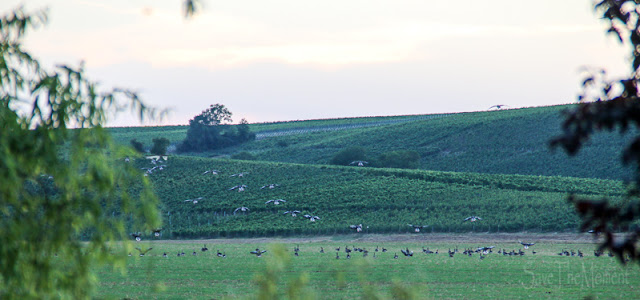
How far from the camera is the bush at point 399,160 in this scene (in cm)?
9762

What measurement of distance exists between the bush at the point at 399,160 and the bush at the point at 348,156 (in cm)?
331

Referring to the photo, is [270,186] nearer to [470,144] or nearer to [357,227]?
[357,227]

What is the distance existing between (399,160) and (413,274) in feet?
214

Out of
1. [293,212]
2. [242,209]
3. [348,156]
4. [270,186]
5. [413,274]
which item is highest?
[348,156]

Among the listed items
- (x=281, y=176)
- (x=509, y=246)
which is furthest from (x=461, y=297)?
(x=281, y=176)

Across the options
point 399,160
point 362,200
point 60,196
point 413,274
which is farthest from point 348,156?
point 60,196

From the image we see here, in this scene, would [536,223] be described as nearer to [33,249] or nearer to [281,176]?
[281,176]

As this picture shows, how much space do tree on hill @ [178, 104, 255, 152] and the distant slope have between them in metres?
36.0

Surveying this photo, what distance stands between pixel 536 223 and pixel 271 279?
53.4 metres

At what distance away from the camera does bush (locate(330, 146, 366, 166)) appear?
333 feet

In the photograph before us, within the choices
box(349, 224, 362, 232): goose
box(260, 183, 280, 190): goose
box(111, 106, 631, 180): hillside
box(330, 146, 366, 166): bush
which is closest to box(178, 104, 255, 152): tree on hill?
box(111, 106, 631, 180): hillside

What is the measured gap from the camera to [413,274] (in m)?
33.4

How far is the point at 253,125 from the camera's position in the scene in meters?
172

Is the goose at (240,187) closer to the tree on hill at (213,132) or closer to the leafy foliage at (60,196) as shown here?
the tree on hill at (213,132)
